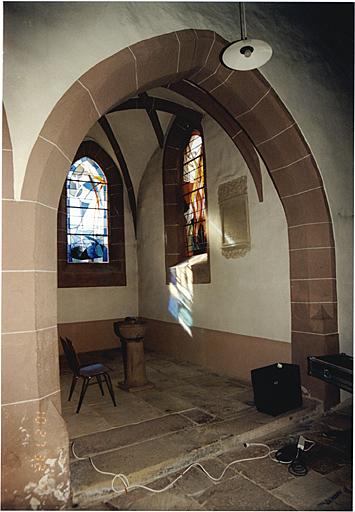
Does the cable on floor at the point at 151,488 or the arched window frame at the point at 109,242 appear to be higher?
→ the arched window frame at the point at 109,242

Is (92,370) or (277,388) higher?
(92,370)

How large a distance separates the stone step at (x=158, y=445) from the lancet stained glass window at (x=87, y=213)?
4335 mm

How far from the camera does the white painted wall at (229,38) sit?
2.30m

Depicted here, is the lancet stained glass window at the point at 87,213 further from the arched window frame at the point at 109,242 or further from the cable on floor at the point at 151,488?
the cable on floor at the point at 151,488

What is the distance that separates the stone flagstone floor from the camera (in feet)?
7.75

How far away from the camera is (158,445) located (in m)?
2.91

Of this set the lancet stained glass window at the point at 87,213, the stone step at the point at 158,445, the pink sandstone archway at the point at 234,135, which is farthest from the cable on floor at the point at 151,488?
the lancet stained glass window at the point at 87,213

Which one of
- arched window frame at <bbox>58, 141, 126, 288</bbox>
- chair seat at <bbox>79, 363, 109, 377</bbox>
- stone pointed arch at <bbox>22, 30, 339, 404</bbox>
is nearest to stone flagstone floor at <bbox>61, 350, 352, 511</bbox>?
chair seat at <bbox>79, 363, 109, 377</bbox>

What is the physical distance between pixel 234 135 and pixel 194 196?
65.4 inches

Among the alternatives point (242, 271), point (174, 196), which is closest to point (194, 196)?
point (174, 196)

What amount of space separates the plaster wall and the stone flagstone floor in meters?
0.82

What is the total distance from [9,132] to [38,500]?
85.6 inches

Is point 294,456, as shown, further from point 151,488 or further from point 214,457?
point 151,488

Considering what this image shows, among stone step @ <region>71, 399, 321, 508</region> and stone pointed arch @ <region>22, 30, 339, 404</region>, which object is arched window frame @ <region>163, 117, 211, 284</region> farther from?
stone step @ <region>71, 399, 321, 508</region>
